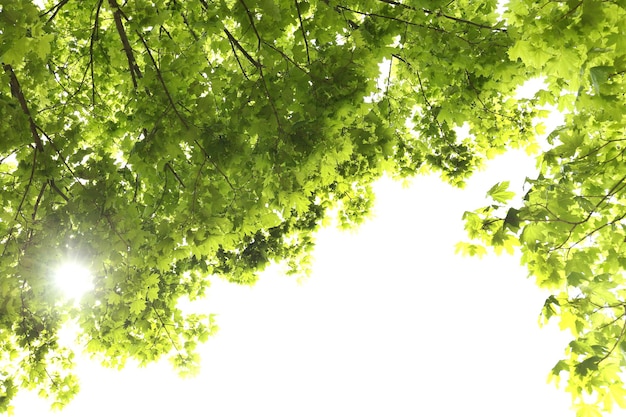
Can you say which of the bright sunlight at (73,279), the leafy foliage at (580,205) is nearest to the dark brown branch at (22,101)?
the bright sunlight at (73,279)

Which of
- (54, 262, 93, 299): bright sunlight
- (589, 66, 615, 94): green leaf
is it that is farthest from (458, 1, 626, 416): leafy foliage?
(54, 262, 93, 299): bright sunlight

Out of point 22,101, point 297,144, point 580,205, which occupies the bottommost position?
point 580,205

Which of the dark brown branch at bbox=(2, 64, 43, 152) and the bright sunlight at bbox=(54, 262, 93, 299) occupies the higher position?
the dark brown branch at bbox=(2, 64, 43, 152)

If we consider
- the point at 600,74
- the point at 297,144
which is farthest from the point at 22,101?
the point at 600,74

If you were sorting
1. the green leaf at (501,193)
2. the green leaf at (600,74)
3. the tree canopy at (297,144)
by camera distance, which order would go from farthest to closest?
1. the green leaf at (501,193)
2. the tree canopy at (297,144)
3. the green leaf at (600,74)

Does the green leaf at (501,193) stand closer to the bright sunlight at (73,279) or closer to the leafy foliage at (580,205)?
the leafy foliage at (580,205)

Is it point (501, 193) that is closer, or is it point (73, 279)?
point (501, 193)

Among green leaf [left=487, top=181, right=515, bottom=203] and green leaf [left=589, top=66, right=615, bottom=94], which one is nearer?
green leaf [left=589, top=66, right=615, bottom=94]

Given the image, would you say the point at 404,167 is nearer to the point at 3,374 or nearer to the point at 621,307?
the point at 621,307

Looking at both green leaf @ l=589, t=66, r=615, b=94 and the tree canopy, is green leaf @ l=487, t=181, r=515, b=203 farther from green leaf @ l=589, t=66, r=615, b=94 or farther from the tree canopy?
green leaf @ l=589, t=66, r=615, b=94

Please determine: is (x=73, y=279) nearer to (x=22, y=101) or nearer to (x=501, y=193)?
(x=22, y=101)

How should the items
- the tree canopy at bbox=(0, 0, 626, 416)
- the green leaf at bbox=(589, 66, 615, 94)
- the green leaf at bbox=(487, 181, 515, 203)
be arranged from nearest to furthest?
the green leaf at bbox=(589, 66, 615, 94), the tree canopy at bbox=(0, 0, 626, 416), the green leaf at bbox=(487, 181, 515, 203)

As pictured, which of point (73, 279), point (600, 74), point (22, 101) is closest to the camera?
point (600, 74)

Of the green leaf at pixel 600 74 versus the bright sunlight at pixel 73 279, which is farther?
the bright sunlight at pixel 73 279
